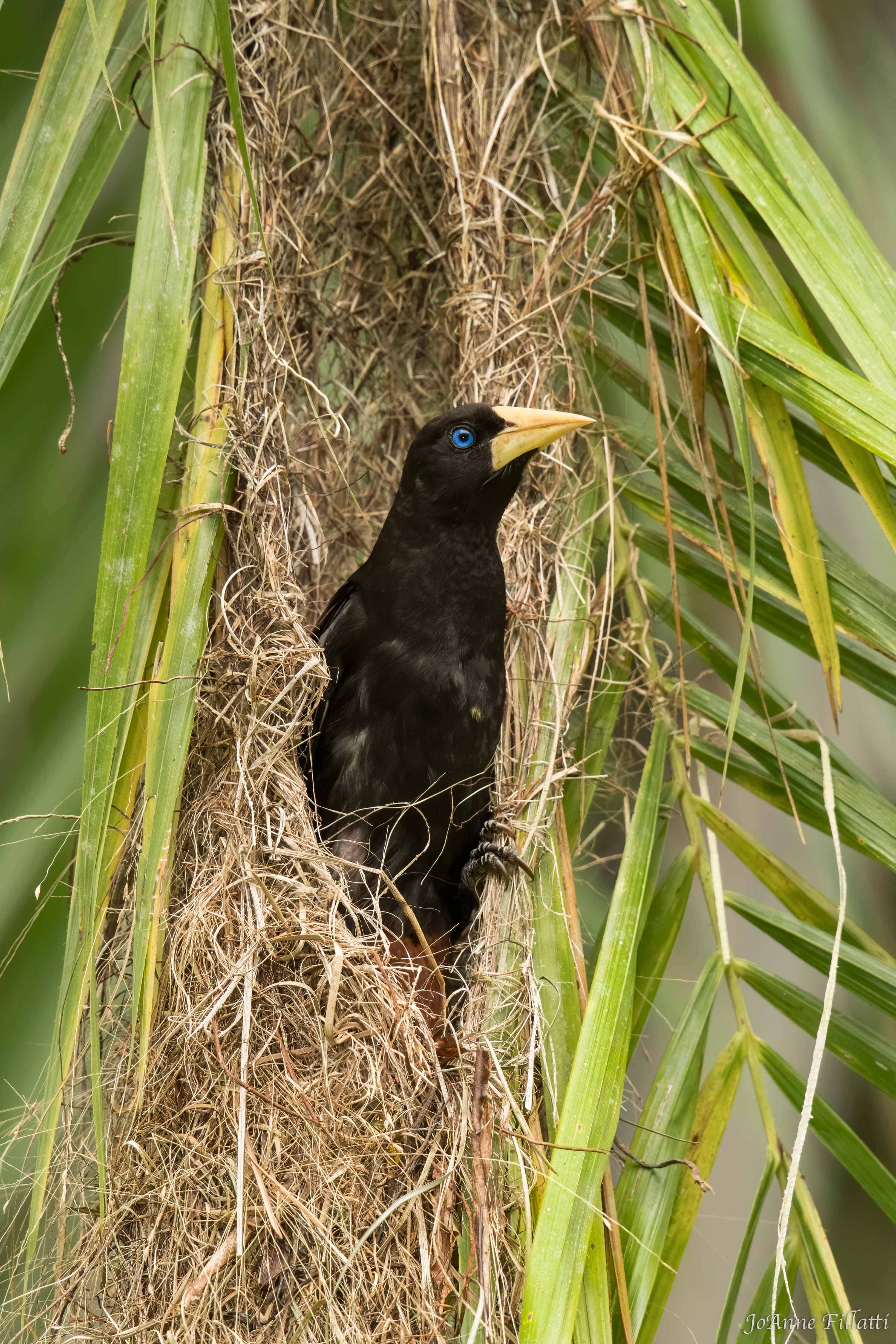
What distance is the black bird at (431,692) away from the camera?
2.36m

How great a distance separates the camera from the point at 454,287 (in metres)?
2.62

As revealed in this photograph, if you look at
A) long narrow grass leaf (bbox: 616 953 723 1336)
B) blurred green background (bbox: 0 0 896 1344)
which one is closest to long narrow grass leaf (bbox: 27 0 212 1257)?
blurred green background (bbox: 0 0 896 1344)

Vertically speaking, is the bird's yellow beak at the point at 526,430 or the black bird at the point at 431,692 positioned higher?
the bird's yellow beak at the point at 526,430

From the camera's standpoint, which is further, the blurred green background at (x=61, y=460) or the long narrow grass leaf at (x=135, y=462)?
the blurred green background at (x=61, y=460)

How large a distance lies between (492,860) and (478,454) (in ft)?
2.80

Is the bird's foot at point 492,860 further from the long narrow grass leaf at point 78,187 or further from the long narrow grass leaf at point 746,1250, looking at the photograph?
the long narrow grass leaf at point 78,187

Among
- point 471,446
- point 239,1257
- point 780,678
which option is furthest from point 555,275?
point 239,1257

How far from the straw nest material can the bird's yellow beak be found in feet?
0.42

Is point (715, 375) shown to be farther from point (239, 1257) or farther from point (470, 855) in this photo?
point (239, 1257)

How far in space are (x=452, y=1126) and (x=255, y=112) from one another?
1.98 m

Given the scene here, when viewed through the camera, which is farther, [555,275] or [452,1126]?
[555,275]

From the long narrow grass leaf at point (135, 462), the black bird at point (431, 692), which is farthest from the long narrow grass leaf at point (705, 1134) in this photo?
the long narrow grass leaf at point (135, 462)

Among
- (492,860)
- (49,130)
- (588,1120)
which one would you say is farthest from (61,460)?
(588,1120)

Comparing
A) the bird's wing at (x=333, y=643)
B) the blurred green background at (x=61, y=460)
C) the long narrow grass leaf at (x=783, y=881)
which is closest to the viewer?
the long narrow grass leaf at (x=783, y=881)
